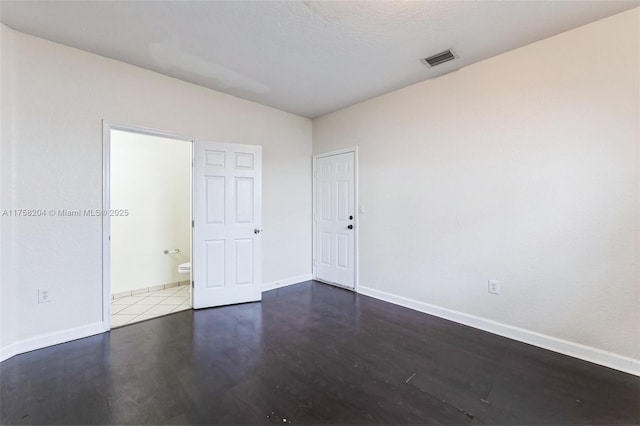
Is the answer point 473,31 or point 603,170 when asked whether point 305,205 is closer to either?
point 473,31

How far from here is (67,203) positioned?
7.88 feet

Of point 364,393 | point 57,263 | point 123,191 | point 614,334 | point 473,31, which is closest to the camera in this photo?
point 364,393

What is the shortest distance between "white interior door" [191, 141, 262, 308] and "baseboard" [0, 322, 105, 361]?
944 millimetres

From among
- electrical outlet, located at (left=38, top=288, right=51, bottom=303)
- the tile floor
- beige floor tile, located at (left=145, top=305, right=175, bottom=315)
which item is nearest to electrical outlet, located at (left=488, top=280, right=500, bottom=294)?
the tile floor

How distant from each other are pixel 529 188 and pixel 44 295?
4.36m

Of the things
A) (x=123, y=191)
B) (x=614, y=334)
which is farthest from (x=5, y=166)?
(x=614, y=334)

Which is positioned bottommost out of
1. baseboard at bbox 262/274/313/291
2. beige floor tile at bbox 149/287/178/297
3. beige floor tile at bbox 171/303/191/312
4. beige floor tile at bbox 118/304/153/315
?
beige floor tile at bbox 171/303/191/312

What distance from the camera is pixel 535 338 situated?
232cm

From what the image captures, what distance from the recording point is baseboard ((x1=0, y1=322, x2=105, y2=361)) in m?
2.13

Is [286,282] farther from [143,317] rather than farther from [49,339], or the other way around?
[49,339]

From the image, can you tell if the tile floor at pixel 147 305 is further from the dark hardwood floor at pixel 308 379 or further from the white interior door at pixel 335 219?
the white interior door at pixel 335 219

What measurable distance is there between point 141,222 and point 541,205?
4.75 meters

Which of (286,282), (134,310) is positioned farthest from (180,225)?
(286,282)

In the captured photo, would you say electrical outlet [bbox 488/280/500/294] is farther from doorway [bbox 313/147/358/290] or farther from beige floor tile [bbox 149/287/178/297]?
beige floor tile [bbox 149/287/178/297]
